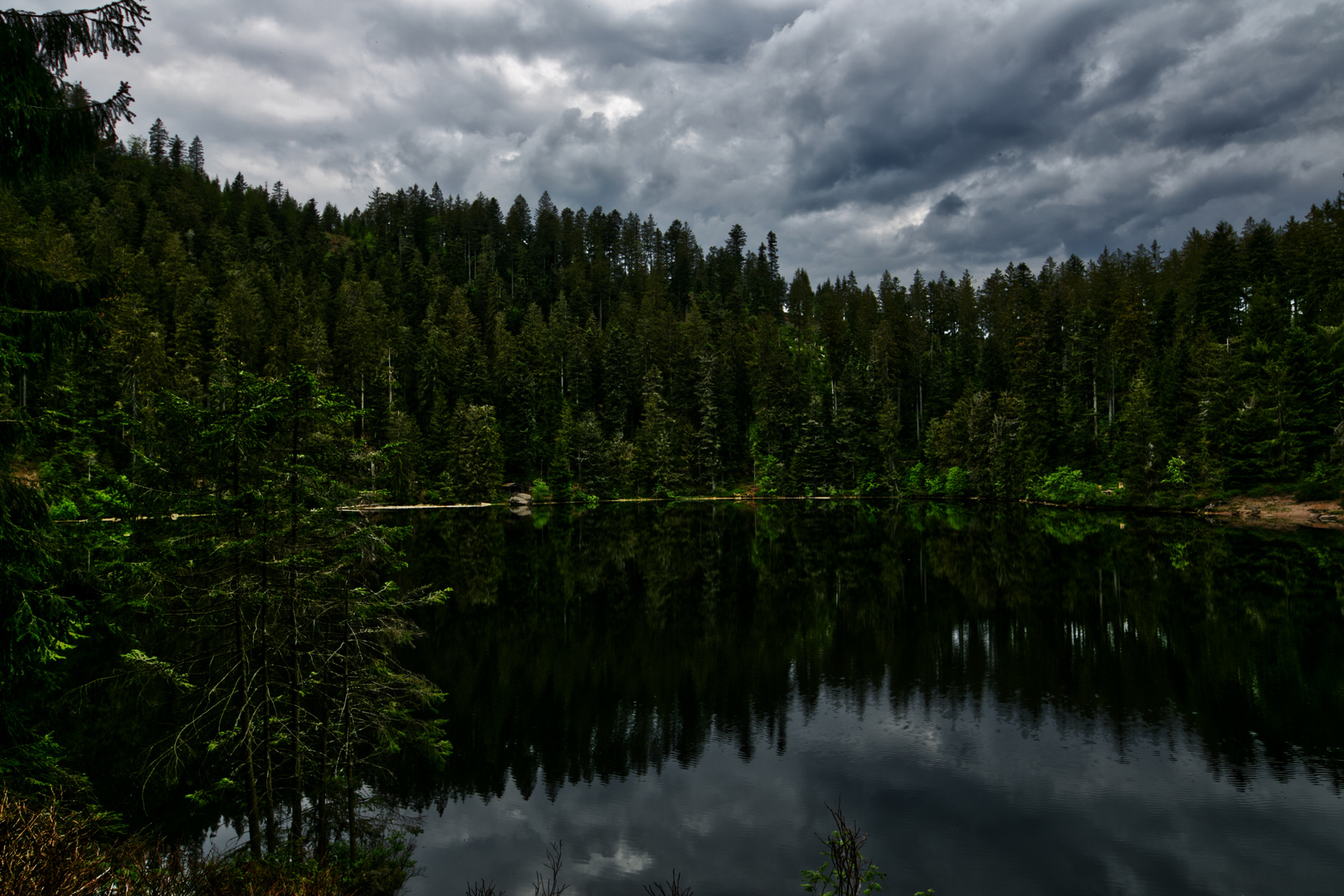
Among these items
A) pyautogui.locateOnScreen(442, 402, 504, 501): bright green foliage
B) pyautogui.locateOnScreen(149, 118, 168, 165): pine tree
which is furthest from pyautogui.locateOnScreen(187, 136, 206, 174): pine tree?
pyautogui.locateOnScreen(442, 402, 504, 501): bright green foliage

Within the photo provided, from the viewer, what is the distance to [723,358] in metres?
89.0

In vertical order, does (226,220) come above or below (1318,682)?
above

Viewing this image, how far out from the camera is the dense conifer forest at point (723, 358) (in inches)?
2149

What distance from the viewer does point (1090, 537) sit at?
1681 inches

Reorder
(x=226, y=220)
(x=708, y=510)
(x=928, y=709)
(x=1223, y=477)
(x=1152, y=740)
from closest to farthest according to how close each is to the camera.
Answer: (x=1152, y=740) < (x=928, y=709) < (x=1223, y=477) < (x=708, y=510) < (x=226, y=220)

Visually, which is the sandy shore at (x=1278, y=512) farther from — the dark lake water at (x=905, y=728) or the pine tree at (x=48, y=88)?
the pine tree at (x=48, y=88)

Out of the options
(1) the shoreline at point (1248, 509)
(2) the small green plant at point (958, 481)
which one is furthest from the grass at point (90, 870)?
(2) the small green plant at point (958, 481)

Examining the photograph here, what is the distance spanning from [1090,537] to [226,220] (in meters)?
121

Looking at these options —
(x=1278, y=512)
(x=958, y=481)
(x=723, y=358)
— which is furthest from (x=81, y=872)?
(x=723, y=358)

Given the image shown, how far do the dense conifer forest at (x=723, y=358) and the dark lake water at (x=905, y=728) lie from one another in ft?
92.9

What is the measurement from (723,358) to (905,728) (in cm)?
7464

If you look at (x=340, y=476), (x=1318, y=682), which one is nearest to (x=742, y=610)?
(x=1318, y=682)

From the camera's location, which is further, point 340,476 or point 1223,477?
point 1223,477

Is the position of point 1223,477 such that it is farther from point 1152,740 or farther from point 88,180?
point 88,180
